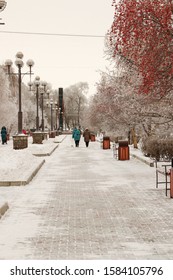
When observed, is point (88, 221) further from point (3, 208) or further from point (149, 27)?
point (149, 27)

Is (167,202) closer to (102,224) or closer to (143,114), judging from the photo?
(102,224)

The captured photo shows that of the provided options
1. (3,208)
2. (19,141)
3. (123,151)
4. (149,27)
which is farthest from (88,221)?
(19,141)

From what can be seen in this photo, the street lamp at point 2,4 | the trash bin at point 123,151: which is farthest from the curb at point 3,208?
the trash bin at point 123,151

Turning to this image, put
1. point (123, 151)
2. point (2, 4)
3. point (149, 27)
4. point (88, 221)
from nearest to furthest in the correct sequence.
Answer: point (88, 221) < point (2, 4) < point (149, 27) < point (123, 151)

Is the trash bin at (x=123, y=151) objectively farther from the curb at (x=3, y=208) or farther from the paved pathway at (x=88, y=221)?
the curb at (x=3, y=208)

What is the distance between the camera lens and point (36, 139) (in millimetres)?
47562

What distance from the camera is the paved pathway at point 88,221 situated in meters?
7.87

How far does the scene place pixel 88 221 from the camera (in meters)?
10.2

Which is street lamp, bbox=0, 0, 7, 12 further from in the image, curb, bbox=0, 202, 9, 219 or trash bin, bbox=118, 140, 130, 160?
trash bin, bbox=118, 140, 130, 160

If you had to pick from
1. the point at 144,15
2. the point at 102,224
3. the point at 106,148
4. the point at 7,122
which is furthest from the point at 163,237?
the point at 7,122

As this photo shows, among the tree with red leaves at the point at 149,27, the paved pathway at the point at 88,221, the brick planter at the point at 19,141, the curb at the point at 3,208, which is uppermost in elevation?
the tree with red leaves at the point at 149,27

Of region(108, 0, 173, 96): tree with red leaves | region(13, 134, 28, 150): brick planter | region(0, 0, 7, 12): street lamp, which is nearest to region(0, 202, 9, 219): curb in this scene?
region(0, 0, 7, 12): street lamp

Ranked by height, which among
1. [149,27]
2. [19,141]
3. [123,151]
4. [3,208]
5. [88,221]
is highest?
[149,27]
